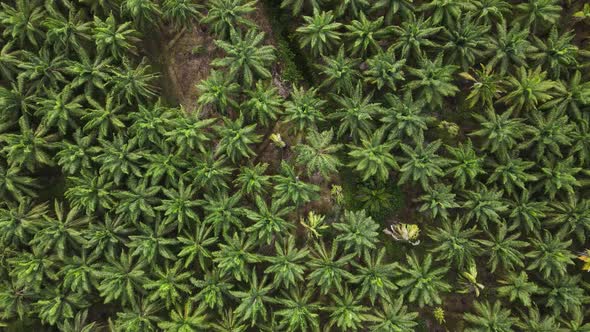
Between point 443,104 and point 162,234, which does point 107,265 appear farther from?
point 443,104

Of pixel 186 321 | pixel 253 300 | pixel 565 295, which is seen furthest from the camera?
pixel 565 295

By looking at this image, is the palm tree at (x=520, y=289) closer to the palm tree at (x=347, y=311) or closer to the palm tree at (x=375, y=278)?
the palm tree at (x=375, y=278)

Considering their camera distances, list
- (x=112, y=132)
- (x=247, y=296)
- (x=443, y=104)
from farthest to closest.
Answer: (x=443, y=104)
(x=112, y=132)
(x=247, y=296)

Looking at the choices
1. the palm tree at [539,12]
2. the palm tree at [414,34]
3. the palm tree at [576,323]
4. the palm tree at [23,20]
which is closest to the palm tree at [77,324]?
the palm tree at [23,20]

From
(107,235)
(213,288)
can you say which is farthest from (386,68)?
(107,235)

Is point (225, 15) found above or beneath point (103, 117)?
above

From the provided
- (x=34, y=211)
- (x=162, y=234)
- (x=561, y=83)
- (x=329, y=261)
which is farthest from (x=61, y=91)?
(x=561, y=83)

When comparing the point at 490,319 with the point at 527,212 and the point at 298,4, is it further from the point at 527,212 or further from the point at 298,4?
the point at 298,4
